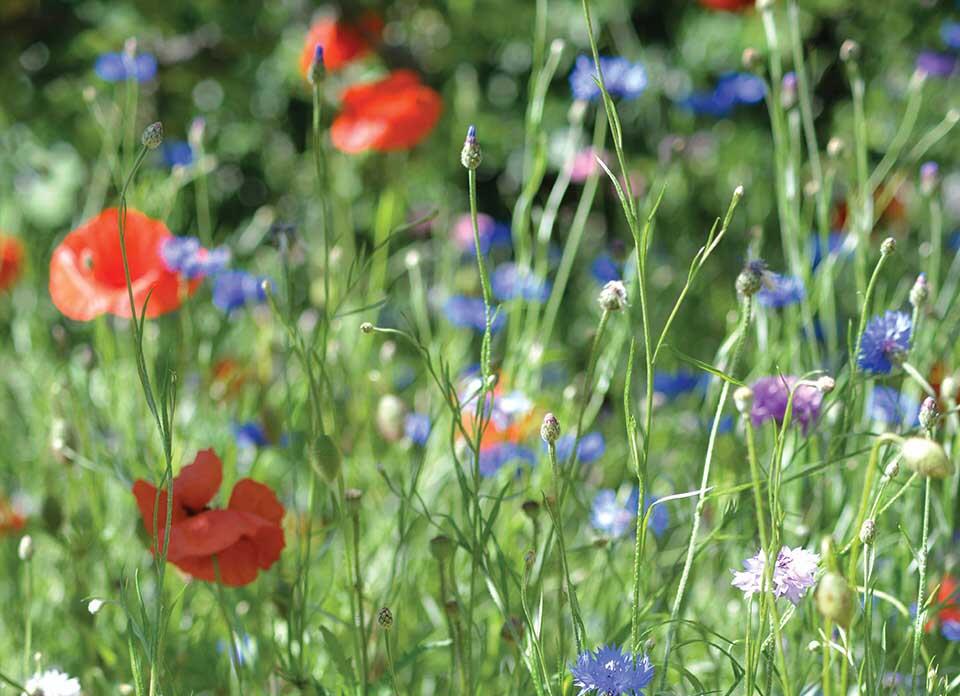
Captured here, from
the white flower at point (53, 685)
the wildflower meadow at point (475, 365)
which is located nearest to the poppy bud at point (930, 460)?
the wildflower meadow at point (475, 365)

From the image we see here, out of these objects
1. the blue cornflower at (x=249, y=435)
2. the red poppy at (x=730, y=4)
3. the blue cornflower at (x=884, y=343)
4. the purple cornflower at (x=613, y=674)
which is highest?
the red poppy at (x=730, y=4)

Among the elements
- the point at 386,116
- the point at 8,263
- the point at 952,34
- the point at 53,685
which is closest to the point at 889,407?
the point at 53,685

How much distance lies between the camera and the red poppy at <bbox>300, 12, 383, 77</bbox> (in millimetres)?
1771

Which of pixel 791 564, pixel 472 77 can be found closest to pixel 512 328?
pixel 791 564

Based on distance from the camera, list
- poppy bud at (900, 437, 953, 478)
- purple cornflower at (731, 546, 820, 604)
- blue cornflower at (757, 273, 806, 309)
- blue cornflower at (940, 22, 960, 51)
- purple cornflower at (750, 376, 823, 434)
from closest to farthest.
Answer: poppy bud at (900, 437, 953, 478) → purple cornflower at (731, 546, 820, 604) → purple cornflower at (750, 376, 823, 434) → blue cornflower at (757, 273, 806, 309) → blue cornflower at (940, 22, 960, 51)

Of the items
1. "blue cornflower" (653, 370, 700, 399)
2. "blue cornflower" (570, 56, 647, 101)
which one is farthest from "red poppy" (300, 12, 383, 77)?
"blue cornflower" (653, 370, 700, 399)

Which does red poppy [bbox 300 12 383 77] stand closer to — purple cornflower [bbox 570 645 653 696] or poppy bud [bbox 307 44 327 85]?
poppy bud [bbox 307 44 327 85]

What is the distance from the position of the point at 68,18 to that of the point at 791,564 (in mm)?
1774

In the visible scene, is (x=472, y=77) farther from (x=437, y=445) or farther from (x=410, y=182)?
(x=437, y=445)

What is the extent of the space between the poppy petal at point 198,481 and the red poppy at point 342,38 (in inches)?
39.8

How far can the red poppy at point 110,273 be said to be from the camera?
3.34 ft

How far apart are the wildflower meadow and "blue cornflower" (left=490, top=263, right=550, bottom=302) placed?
0.04ft

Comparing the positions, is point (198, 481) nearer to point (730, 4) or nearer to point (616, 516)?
point (616, 516)

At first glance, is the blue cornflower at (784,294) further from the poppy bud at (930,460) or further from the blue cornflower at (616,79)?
the poppy bud at (930,460)
